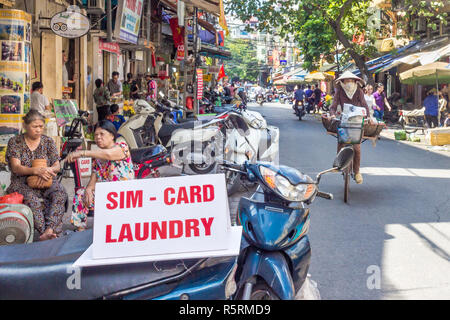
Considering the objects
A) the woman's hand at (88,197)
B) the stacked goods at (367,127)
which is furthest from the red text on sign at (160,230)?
the stacked goods at (367,127)

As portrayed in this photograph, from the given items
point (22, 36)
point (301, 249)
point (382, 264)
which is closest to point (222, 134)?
point (22, 36)

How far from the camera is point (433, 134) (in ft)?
54.6

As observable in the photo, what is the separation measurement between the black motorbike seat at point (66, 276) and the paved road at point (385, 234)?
82.8 inches

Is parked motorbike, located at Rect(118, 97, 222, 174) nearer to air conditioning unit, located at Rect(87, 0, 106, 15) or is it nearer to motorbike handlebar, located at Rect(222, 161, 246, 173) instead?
air conditioning unit, located at Rect(87, 0, 106, 15)

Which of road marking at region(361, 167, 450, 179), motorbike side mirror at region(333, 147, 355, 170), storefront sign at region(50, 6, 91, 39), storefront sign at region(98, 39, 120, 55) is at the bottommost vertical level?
road marking at region(361, 167, 450, 179)

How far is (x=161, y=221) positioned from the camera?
10.00ft

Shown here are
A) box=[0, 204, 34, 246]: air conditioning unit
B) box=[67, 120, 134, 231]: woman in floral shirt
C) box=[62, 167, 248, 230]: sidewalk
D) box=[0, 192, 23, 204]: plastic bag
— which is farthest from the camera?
box=[62, 167, 248, 230]: sidewalk

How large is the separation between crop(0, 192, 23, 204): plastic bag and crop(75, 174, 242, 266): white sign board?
9.07 feet

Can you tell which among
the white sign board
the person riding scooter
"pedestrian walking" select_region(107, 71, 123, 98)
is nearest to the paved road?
the person riding scooter

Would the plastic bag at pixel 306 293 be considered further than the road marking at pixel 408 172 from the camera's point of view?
No

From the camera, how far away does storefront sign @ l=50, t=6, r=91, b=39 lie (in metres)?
10.8

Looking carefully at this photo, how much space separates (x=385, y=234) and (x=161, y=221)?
438 cm

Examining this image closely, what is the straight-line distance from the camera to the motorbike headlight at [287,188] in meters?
3.61

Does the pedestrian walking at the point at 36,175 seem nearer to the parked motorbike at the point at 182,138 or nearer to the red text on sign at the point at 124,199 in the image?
the red text on sign at the point at 124,199
